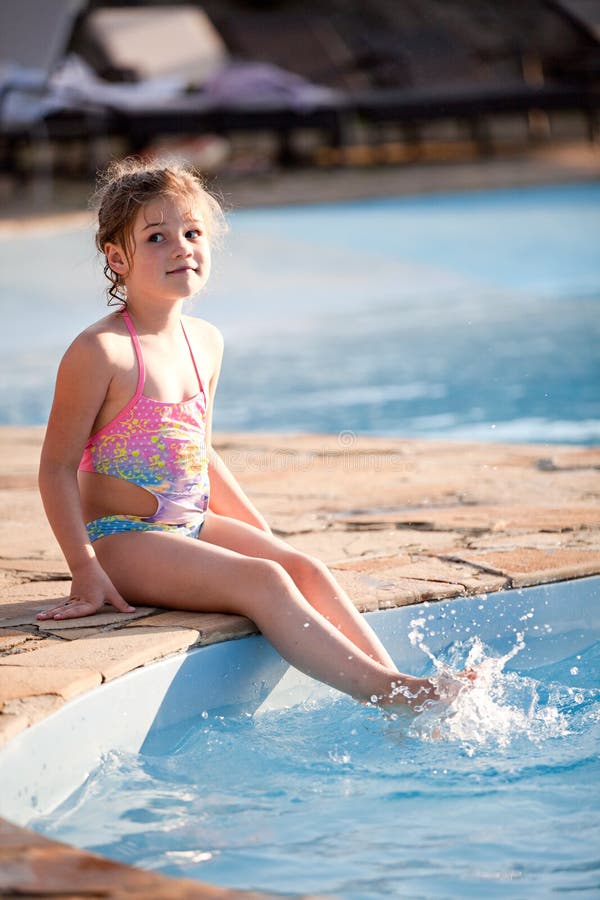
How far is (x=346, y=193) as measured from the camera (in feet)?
40.7

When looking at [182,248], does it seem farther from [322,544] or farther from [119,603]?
[322,544]

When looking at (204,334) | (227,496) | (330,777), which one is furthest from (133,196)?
(330,777)

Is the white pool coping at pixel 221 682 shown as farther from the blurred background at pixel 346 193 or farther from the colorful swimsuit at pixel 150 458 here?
the blurred background at pixel 346 193

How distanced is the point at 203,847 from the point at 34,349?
20.0 feet

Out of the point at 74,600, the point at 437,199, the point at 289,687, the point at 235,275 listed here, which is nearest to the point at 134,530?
the point at 74,600

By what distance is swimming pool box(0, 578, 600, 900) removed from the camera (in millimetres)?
1797

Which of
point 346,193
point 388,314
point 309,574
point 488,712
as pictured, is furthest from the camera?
point 346,193

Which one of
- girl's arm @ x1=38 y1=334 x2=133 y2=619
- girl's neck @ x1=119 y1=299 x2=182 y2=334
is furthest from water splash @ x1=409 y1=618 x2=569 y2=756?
girl's neck @ x1=119 y1=299 x2=182 y2=334

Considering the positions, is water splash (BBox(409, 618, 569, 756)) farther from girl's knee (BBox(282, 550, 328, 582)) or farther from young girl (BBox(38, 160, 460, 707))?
girl's knee (BBox(282, 550, 328, 582))

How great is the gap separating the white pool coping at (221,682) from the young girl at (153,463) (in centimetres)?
12

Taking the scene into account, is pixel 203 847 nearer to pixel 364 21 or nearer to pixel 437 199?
pixel 437 199

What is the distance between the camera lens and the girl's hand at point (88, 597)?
239 cm

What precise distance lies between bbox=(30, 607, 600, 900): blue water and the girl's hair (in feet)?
3.04

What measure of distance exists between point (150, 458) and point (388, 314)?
6.20 metres
